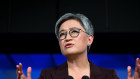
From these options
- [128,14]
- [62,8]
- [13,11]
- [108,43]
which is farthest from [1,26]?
[128,14]

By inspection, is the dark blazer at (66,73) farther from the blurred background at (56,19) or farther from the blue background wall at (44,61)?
the blue background wall at (44,61)

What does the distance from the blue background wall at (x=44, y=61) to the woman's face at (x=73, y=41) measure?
72.9 inches

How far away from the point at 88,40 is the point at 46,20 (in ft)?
5.40

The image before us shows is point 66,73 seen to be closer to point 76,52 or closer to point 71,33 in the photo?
point 76,52

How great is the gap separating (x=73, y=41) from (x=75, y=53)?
100mm

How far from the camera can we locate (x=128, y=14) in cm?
378

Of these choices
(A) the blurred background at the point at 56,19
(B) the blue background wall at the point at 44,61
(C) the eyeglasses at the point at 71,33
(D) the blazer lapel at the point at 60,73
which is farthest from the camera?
(B) the blue background wall at the point at 44,61

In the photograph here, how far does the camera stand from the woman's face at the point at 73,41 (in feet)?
Answer: 6.77

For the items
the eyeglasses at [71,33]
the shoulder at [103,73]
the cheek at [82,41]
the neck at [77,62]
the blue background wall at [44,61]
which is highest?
the eyeglasses at [71,33]

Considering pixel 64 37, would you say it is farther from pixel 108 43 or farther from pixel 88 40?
pixel 108 43

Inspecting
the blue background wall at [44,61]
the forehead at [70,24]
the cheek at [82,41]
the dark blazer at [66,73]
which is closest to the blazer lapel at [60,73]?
the dark blazer at [66,73]

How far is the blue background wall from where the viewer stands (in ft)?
13.1

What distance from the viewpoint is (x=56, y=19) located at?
3793mm

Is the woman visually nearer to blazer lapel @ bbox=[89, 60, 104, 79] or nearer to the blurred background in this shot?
blazer lapel @ bbox=[89, 60, 104, 79]
